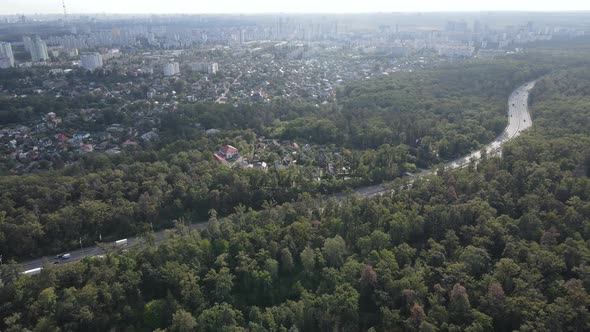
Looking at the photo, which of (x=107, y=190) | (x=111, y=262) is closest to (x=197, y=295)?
(x=111, y=262)

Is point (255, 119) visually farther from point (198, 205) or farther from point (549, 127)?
point (549, 127)

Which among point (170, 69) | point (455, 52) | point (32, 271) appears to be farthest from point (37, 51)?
point (455, 52)

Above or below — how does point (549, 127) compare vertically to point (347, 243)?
above

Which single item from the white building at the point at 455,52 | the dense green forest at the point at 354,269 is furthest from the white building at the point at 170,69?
the white building at the point at 455,52

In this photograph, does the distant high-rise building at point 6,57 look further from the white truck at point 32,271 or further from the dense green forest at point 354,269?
the white truck at point 32,271

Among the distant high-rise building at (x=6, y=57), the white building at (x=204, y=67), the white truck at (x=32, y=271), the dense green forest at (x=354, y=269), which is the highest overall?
the distant high-rise building at (x=6, y=57)

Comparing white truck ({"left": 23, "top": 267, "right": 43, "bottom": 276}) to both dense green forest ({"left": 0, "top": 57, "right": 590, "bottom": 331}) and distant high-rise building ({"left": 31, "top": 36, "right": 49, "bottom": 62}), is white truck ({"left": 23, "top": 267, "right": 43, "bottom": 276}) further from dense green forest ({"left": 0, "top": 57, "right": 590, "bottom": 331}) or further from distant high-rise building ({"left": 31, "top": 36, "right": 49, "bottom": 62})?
distant high-rise building ({"left": 31, "top": 36, "right": 49, "bottom": 62})

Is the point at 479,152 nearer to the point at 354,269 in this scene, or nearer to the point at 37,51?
the point at 354,269
